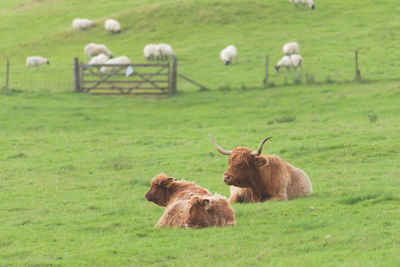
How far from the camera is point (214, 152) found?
17828 mm

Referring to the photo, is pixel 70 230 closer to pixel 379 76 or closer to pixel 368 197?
pixel 368 197

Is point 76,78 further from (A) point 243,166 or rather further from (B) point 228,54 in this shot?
(A) point 243,166

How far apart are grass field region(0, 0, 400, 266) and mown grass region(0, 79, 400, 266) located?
1.6 inches

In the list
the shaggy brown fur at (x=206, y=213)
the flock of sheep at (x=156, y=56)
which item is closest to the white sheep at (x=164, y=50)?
the flock of sheep at (x=156, y=56)

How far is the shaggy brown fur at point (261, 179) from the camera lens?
11.1 meters

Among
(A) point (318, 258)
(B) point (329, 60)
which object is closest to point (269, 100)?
(B) point (329, 60)

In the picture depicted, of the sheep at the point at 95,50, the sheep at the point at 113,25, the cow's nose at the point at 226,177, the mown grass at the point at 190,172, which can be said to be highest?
the sheep at the point at 113,25

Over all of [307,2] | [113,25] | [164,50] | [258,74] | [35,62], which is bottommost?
[258,74]

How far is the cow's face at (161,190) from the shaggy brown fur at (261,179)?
3.26 ft

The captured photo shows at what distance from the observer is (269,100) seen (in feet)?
96.3

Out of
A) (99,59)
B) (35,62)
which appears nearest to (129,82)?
(99,59)

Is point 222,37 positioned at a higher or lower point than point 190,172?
higher

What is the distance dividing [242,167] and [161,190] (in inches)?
57.2

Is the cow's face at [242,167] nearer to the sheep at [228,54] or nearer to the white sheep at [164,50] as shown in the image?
the sheep at [228,54]
